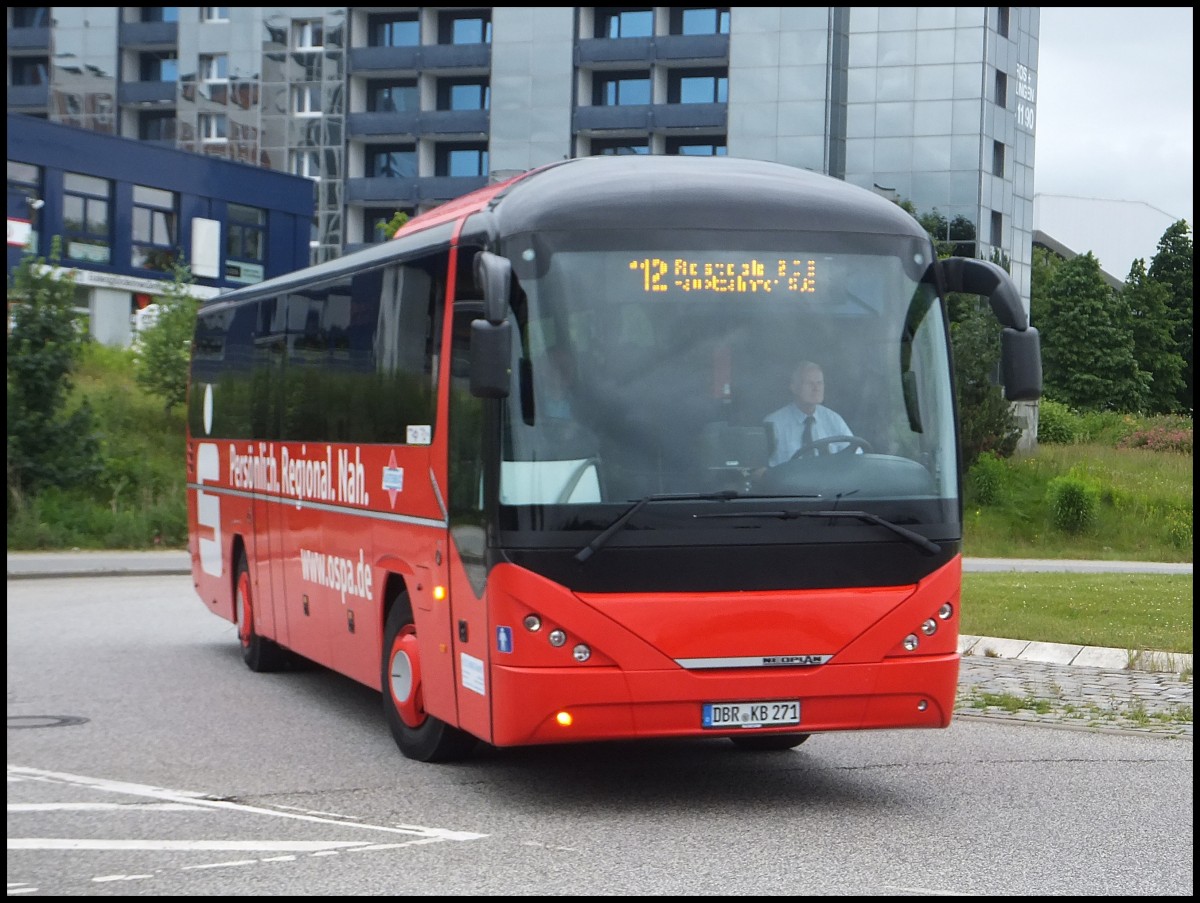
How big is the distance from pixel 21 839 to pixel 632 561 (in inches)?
118

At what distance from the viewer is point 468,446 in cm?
913

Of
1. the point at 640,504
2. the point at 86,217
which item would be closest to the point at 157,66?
the point at 86,217

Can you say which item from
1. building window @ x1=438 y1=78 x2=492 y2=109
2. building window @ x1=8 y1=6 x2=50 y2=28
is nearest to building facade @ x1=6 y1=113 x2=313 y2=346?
building window @ x1=438 y1=78 x2=492 y2=109

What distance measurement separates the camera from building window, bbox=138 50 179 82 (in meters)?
86.3

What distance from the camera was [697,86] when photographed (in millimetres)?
77438

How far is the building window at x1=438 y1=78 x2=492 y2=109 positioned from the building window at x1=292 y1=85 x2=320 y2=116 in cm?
550

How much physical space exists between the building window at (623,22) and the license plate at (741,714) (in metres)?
71.2

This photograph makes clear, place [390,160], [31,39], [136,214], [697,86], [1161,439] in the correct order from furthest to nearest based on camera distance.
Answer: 1. [31,39]
2. [390,160]
3. [697,86]
4. [136,214]
5. [1161,439]

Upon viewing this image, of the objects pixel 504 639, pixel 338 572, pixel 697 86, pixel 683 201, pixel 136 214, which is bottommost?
pixel 338 572

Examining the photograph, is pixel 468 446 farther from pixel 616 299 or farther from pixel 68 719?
pixel 68 719

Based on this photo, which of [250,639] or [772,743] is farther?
[250,639]

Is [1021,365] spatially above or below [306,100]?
below

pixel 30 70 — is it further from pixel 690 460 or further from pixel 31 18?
pixel 690 460

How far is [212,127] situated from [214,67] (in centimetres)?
285
